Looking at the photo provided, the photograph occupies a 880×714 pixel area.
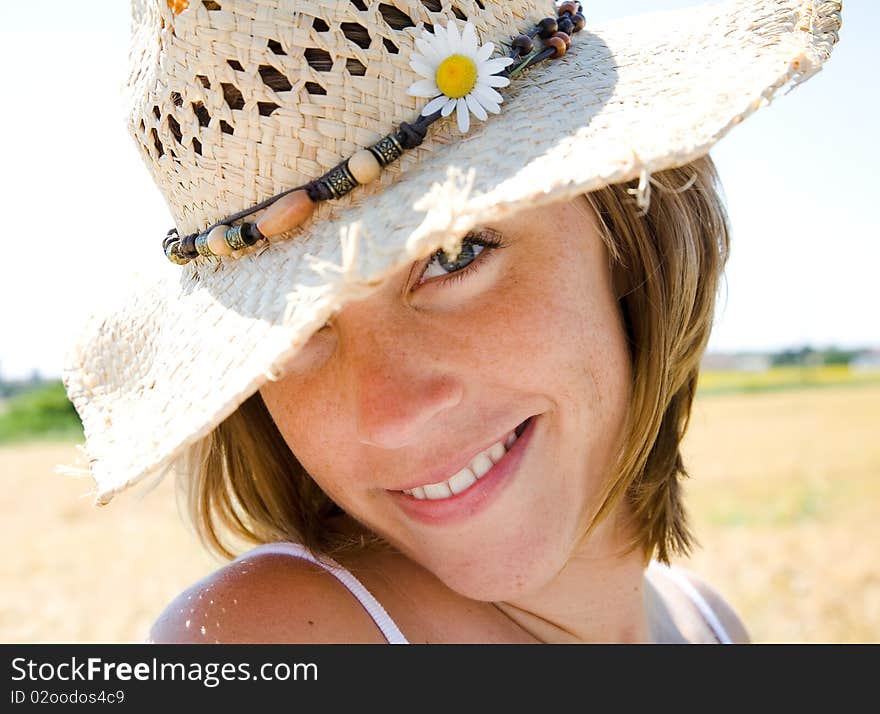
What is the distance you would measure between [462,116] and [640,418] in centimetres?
71

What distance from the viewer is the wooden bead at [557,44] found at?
146 centimetres

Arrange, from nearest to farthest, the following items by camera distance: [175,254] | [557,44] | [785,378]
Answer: [557,44] → [175,254] → [785,378]

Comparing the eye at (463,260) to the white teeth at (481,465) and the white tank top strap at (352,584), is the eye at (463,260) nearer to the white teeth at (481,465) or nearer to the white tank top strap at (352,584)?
the white teeth at (481,465)

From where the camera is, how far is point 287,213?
1.29 metres

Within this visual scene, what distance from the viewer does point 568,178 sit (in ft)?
3.51

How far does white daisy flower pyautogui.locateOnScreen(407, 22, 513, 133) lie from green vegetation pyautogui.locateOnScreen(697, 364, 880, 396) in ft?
112

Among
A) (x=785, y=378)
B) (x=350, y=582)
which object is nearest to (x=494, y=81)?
(x=350, y=582)

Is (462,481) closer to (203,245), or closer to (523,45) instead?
(203,245)

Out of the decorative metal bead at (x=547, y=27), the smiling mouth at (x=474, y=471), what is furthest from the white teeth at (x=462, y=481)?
the decorative metal bead at (x=547, y=27)

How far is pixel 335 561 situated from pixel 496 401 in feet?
1.73

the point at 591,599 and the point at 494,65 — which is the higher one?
the point at 494,65
